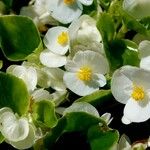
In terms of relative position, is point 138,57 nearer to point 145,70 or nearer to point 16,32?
point 145,70

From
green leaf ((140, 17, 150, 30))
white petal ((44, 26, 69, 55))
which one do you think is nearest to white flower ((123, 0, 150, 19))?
green leaf ((140, 17, 150, 30))

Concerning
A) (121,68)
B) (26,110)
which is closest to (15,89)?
(26,110)

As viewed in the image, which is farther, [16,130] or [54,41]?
[54,41]

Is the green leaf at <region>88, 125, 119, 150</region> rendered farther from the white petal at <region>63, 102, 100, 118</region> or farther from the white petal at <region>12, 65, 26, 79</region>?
the white petal at <region>12, 65, 26, 79</region>

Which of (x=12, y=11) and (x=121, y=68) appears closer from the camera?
(x=121, y=68)

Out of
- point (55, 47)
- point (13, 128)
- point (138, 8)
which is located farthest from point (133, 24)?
point (13, 128)

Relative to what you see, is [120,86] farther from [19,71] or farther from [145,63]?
[19,71]
